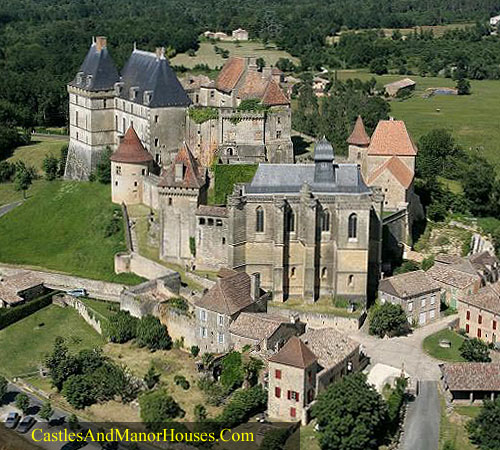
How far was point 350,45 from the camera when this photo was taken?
170 metres

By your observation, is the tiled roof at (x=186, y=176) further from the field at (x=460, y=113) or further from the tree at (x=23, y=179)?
the field at (x=460, y=113)

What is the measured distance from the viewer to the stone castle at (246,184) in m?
65.2

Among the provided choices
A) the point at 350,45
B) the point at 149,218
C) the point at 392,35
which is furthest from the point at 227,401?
the point at 392,35

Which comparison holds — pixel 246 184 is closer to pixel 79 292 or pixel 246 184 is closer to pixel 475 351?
pixel 79 292

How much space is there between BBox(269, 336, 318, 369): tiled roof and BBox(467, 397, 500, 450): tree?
9483 millimetres

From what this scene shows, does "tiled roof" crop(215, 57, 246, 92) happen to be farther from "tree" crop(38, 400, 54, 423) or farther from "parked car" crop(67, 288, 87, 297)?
"tree" crop(38, 400, 54, 423)

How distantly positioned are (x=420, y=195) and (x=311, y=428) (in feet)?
117

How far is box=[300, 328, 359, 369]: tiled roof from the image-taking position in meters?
55.4

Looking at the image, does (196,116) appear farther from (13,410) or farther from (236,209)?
(13,410)

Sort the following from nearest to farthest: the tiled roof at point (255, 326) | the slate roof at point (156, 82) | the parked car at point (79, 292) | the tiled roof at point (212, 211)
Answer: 1. the tiled roof at point (255, 326)
2. the tiled roof at point (212, 211)
3. the parked car at point (79, 292)
4. the slate roof at point (156, 82)

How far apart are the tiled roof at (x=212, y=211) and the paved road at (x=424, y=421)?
64.5 ft

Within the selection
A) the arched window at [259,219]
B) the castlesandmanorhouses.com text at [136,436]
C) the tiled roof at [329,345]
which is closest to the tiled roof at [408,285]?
the tiled roof at [329,345]

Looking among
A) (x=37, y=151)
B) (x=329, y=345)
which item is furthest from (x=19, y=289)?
(x=37, y=151)

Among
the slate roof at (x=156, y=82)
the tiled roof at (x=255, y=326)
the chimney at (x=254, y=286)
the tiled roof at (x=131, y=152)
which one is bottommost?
the tiled roof at (x=255, y=326)
